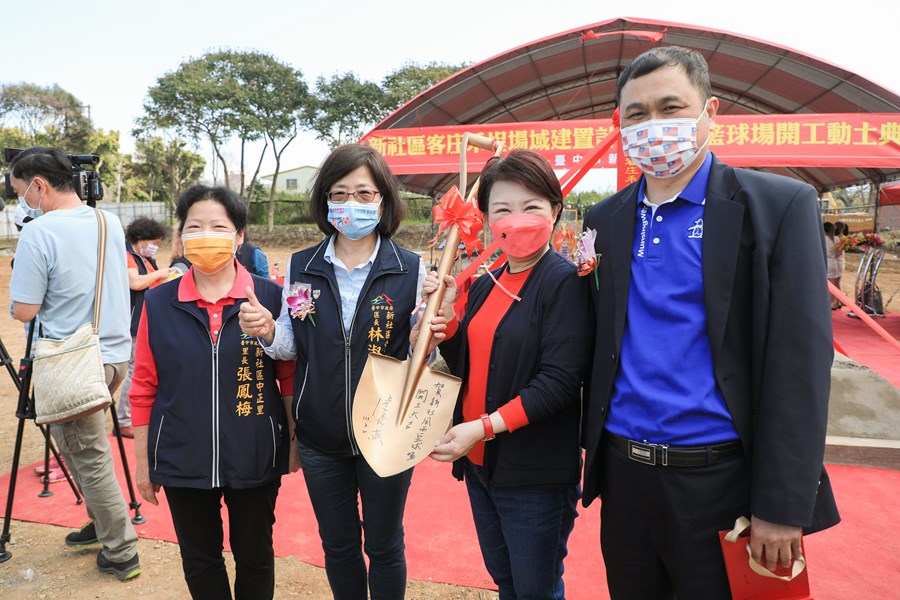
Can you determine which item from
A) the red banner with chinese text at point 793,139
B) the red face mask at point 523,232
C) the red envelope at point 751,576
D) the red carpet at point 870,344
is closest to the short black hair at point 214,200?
the red face mask at point 523,232

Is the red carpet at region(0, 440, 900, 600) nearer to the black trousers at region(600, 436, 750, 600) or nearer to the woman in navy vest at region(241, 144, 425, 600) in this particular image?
the woman in navy vest at region(241, 144, 425, 600)

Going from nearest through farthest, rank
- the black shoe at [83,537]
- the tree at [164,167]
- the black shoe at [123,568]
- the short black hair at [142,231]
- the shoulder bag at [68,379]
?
the shoulder bag at [68,379]
the black shoe at [123,568]
the black shoe at [83,537]
the short black hair at [142,231]
the tree at [164,167]

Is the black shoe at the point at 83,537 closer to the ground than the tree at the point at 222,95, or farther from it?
closer to the ground

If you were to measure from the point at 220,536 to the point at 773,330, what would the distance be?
182 cm

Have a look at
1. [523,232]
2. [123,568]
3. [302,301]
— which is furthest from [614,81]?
[123,568]

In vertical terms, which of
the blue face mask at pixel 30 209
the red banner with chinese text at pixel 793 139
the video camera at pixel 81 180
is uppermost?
the red banner with chinese text at pixel 793 139

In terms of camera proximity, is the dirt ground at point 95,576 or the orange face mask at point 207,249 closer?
the orange face mask at point 207,249

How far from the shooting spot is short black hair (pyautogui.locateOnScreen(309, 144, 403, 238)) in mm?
1869

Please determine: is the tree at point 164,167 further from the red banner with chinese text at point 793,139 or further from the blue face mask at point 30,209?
the blue face mask at point 30,209

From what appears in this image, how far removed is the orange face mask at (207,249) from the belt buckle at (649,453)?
4.57ft

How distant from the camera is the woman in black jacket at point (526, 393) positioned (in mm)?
1539

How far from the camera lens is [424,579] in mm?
2553

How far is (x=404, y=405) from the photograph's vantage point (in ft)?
5.62

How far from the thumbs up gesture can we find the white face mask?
1.18 metres
